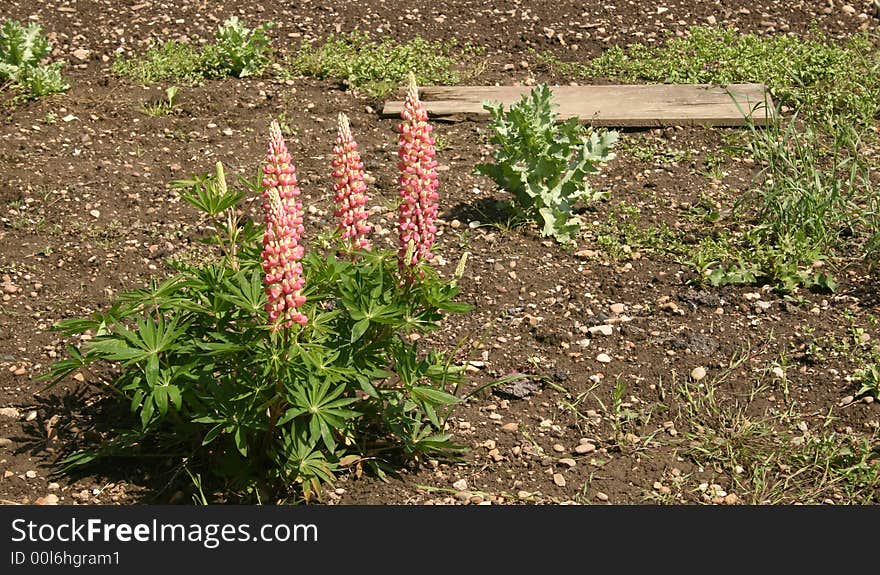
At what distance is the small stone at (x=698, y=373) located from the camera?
4859 millimetres

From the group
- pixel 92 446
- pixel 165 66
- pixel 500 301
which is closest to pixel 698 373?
pixel 500 301

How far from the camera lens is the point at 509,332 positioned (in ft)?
16.9

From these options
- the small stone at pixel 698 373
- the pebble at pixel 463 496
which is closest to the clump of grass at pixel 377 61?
the small stone at pixel 698 373

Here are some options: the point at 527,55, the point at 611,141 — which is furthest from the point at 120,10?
the point at 611,141

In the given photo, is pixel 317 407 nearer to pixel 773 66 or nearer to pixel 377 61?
pixel 377 61

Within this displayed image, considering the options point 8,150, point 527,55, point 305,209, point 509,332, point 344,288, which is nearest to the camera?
point 344,288

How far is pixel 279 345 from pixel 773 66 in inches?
192

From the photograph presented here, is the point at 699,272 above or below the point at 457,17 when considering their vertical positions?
below

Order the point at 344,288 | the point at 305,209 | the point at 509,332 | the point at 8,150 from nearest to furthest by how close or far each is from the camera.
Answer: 1. the point at 344,288
2. the point at 509,332
3. the point at 305,209
4. the point at 8,150

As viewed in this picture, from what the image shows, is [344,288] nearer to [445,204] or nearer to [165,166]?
[445,204]

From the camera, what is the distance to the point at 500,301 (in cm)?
535

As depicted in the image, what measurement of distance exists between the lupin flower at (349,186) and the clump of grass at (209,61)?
12.1ft

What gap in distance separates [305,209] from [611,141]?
1654 millimetres

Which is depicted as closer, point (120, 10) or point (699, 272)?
point (699, 272)
